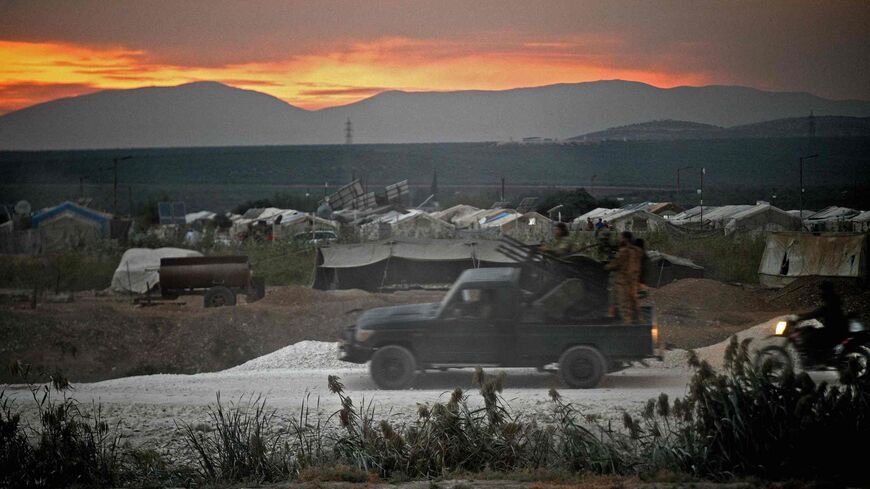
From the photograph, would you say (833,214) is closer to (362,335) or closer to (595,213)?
(595,213)

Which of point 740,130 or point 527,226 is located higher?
point 740,130

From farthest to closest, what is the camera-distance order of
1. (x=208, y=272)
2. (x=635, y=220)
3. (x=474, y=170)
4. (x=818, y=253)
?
(x=474, y=170) < (x=635, y=220) < (x=208, y=272) < (x=818, y=253)

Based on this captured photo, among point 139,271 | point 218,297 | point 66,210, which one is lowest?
point 218,297

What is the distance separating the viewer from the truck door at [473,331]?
13.3m

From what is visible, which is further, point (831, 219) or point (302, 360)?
point (831, 219)

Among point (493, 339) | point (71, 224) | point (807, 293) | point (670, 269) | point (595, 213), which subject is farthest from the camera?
point (71, 224)

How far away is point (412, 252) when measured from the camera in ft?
89.6

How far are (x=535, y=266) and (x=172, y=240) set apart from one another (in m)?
28.2

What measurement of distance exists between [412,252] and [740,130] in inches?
496

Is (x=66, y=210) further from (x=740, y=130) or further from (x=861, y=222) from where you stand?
(x=861, y=222)

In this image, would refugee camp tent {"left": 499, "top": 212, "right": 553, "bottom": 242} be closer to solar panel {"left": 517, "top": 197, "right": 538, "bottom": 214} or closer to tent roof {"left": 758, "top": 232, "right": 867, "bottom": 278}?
solar panel {"left": 517, "top": 197, "right": 538, "bottom": 214}

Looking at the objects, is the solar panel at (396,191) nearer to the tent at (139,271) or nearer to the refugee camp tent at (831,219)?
the tent at (139,271)

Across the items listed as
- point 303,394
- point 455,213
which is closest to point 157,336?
point 303,394

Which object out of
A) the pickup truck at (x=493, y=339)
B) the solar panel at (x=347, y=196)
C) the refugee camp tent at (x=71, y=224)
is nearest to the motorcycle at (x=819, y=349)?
the pickup truck at (x=493, y=339)
